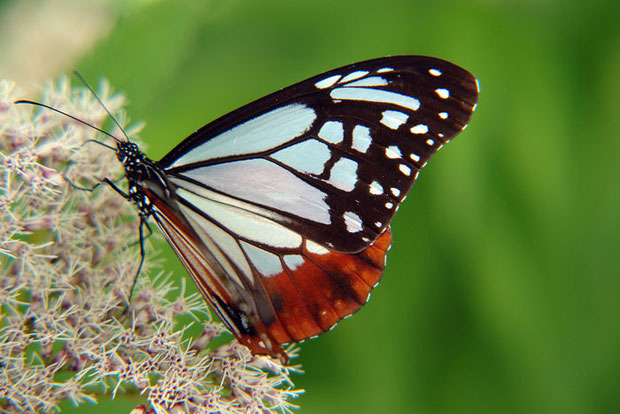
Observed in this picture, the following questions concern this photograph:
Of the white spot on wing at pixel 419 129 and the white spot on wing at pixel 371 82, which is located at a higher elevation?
the white spot on wing at pixel 371 82

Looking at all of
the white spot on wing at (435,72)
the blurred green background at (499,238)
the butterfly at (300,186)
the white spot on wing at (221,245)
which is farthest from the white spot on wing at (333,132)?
the blurred green background at (499,238)

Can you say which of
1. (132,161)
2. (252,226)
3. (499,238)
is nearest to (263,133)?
(252,226)

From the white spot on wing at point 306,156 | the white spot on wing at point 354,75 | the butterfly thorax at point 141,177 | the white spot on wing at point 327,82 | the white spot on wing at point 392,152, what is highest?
the butterfly thorax at point 141,177

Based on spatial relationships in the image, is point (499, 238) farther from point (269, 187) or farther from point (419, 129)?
point (269, 187)

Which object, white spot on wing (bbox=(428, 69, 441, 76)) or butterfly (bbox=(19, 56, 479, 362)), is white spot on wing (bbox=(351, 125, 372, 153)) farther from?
white spot on wing (bbox=(428, 69, 441, 76))

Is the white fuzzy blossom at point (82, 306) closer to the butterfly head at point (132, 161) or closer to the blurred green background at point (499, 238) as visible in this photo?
the butterfly head at point (132, 161)

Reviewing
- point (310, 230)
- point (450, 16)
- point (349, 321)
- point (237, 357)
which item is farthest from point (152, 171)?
point (450, 16)
